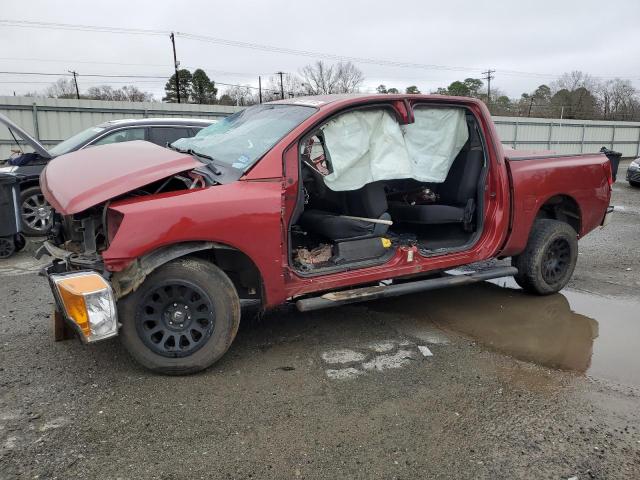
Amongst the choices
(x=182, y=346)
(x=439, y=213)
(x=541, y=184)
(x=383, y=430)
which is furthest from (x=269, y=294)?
(x=541, y=184)

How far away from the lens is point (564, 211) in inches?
218

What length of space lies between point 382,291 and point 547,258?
2.22 metres

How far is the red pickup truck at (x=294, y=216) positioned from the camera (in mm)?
3281

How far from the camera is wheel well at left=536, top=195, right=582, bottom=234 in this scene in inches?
214

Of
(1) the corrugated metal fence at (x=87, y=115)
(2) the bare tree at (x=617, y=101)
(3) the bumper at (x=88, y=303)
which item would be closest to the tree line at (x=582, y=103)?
(2) the bare tree at (x=617, y=101)

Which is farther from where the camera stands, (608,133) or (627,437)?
(608,133)

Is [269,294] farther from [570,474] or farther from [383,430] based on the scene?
[570,474]

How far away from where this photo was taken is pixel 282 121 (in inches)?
160

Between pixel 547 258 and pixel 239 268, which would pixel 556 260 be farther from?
pixel 239 268

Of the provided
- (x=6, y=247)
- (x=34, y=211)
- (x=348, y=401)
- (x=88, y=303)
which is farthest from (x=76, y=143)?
(x=348, y=401)

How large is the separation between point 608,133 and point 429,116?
28608 mm

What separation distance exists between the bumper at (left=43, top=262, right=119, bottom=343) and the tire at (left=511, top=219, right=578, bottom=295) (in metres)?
3.92

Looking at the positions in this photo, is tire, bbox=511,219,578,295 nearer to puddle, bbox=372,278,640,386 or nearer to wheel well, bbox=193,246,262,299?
puddle, bbox=372,278,640,386

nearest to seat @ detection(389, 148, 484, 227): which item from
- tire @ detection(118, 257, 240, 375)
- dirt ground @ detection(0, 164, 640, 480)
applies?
dirt ground @ detection(0, 164, 640, 480)
